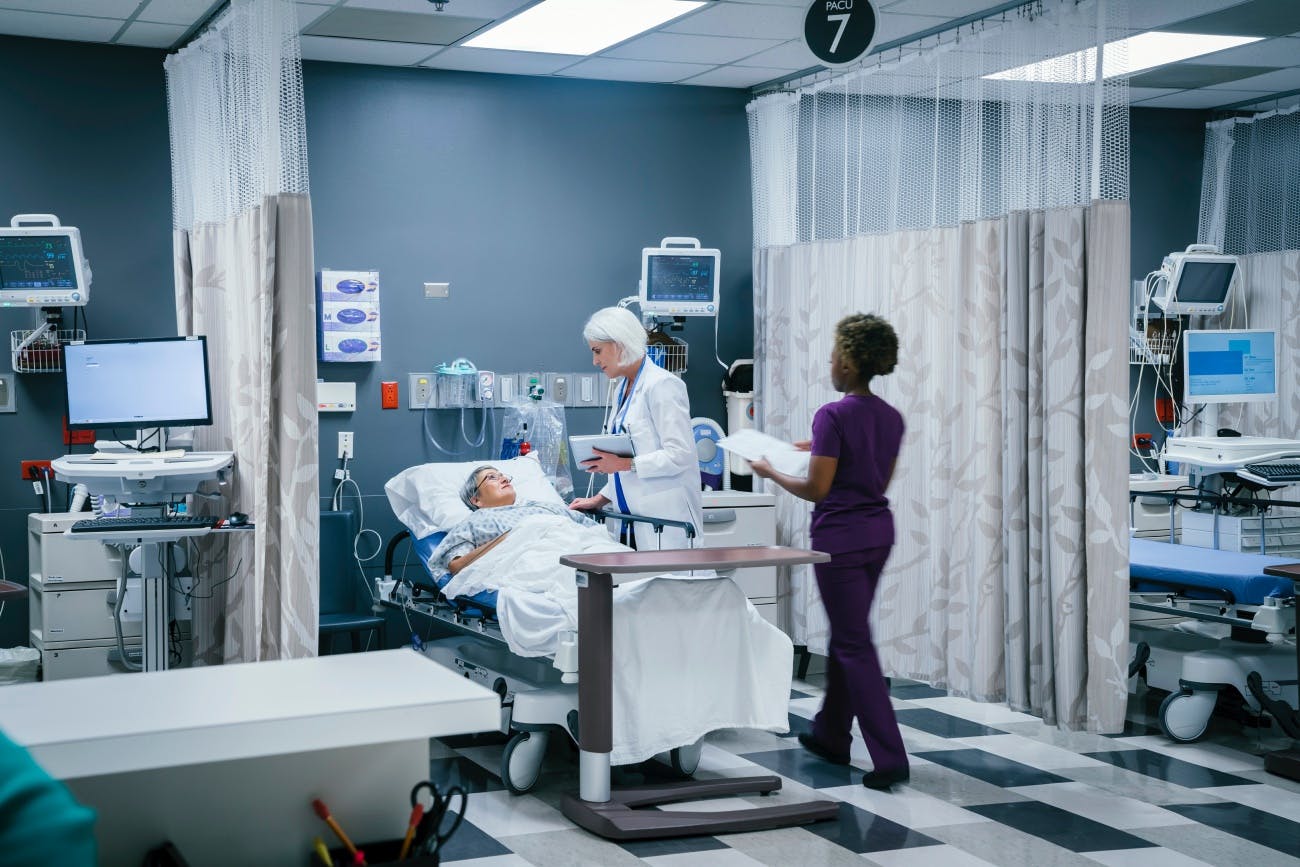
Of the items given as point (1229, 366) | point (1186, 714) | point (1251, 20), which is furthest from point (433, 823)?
point (1229, 366)

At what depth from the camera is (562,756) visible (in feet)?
15.1

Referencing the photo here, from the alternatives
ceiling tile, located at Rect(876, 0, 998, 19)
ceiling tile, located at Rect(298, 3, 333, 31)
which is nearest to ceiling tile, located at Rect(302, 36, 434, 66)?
ceiling tile, located at Rect(298, 3, 333, 31)

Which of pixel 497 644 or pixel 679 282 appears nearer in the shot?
pixel 497 644

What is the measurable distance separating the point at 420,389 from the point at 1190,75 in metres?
4.17

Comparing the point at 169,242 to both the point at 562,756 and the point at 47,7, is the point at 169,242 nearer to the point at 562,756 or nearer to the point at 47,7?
the point at 47,7

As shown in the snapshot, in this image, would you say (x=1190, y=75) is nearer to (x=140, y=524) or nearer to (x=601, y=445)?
(x=601, y=445)

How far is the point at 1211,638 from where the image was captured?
5.07m

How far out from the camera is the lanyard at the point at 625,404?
15.3 ft

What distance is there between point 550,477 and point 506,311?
0.86 m

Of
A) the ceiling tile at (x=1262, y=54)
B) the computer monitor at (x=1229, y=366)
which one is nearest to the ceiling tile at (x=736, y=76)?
the ceiling tile at (x=1262, y=54)

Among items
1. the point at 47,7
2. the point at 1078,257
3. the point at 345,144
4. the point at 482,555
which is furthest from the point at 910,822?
the point at 47,7

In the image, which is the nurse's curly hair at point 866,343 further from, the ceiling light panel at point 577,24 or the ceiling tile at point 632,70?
the ceiling tile at point 632,70

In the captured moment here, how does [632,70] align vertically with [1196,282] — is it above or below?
above

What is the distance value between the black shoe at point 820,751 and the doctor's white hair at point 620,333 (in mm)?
1486
